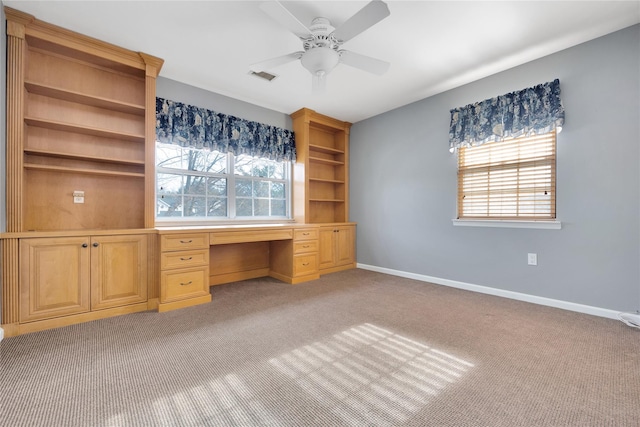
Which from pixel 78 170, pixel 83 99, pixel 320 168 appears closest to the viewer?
pixel 78 170

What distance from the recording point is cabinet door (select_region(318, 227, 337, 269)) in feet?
14.4

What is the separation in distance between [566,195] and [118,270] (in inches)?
174

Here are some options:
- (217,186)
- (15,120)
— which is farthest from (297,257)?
(15,120)

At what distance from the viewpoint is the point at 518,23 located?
238 cm

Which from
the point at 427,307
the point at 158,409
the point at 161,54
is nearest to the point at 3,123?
the point at 161,54

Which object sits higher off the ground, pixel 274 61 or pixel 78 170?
pixel 274 61

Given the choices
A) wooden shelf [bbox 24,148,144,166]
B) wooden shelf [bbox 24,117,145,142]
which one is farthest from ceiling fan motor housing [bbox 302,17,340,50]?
wooden shelf [bbox 24,148,144,166]

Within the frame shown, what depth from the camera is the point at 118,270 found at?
2.65 metres

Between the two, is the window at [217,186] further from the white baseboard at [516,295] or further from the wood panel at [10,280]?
the white baseboard at [516,295]

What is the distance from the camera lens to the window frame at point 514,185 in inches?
113

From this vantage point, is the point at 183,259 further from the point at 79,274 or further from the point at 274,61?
the point at 274,61

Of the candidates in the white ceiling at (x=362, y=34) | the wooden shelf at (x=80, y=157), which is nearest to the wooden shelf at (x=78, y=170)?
the wooden shelf at (x=80, y=157)

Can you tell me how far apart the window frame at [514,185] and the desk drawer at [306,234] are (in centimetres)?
190

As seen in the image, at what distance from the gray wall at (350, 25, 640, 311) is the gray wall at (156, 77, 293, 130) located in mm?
1967
